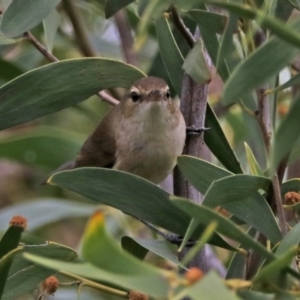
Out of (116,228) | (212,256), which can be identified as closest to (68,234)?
(116,228)

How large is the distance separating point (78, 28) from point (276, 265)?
5.82ft

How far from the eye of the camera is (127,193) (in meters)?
1.37

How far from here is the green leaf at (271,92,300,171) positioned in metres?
1.01

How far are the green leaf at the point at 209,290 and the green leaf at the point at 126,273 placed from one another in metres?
0.03

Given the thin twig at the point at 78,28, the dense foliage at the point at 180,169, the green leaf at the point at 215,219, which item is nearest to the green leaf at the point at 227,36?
the dense foliage at the point at 180,169

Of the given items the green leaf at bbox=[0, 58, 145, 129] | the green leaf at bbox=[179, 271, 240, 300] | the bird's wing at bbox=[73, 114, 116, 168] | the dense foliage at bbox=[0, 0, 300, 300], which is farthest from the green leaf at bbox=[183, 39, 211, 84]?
the bird's wing at bbox=[73, 114, 116, 168]

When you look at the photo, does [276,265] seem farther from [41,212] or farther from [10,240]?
[41,212]

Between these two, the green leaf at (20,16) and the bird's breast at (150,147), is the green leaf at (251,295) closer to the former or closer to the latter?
the green leaf at (20,16)

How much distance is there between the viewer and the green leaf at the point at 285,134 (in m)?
1.01

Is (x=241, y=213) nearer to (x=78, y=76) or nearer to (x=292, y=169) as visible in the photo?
(x=78, y=76)

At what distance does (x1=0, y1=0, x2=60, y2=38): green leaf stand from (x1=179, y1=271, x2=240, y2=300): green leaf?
0.83 metres

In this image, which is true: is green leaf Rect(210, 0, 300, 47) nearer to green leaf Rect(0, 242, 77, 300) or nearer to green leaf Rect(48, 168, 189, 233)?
green leaf Rect(48, 168, 189, 233)

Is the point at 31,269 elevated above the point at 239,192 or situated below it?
below

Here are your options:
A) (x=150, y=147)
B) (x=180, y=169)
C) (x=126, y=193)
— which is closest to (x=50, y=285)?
(x=126, y=193)
